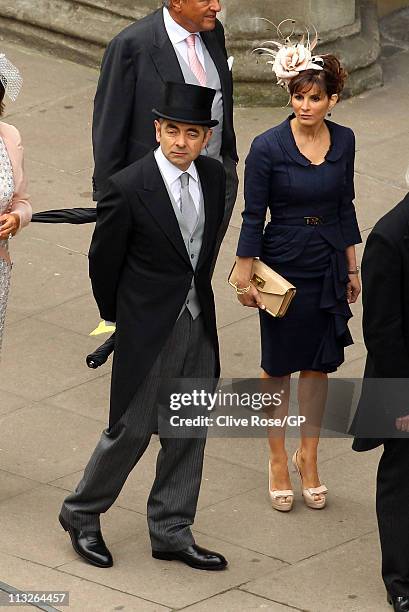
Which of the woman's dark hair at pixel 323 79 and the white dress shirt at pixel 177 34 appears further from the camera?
the white dress shirt at pixel 177 34

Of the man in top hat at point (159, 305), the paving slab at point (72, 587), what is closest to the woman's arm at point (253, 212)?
the man in top hat at point (159, 305)

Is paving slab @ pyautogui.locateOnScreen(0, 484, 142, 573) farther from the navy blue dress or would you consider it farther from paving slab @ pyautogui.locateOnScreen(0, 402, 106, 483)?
the navy blue dress

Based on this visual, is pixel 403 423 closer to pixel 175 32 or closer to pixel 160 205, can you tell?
pixel 160 205

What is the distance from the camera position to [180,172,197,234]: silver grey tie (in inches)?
259

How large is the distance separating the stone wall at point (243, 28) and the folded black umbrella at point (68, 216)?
11.7ft

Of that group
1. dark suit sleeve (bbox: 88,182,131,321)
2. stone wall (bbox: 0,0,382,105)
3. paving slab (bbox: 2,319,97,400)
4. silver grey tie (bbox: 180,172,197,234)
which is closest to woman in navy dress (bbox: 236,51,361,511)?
silver grey tie (bbox: 180,172,197,234)

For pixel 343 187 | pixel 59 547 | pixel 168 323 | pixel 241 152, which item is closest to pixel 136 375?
pixel 168 323

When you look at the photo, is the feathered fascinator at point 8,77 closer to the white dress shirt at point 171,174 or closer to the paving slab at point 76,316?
the white dress shirt at point 171,174

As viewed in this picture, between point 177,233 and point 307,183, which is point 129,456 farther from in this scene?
point 307,183

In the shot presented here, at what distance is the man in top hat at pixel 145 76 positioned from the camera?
8.08 m

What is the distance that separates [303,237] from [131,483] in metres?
1.39

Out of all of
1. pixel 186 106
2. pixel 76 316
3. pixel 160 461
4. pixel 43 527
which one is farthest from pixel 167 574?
pixel 76 316

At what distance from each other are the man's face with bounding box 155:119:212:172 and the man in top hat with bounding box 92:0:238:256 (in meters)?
1.57

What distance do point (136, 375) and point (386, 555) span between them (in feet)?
4.04
